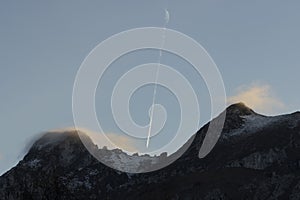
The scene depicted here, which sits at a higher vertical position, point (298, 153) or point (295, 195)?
point (298, 153)

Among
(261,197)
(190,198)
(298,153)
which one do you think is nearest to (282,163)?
(298,153)

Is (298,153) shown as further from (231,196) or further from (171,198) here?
(171,198)

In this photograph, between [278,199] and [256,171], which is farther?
[256,171]

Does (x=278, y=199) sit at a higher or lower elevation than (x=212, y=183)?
lower

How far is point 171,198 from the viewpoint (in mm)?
199875

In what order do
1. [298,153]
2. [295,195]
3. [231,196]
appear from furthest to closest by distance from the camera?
[298,153], [231,196], [295,195]

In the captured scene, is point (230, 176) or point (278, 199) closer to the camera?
point (278, 199)

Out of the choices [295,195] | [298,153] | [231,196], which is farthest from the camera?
[298,153]

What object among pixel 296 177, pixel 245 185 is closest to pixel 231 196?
pixel 245 185

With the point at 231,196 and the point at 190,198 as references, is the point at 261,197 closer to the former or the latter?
the point at 231,196

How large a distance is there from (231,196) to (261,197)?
987 centimetres

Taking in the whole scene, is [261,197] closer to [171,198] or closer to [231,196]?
[231,196]

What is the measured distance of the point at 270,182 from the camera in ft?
614

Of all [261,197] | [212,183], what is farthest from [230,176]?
[261,197]
